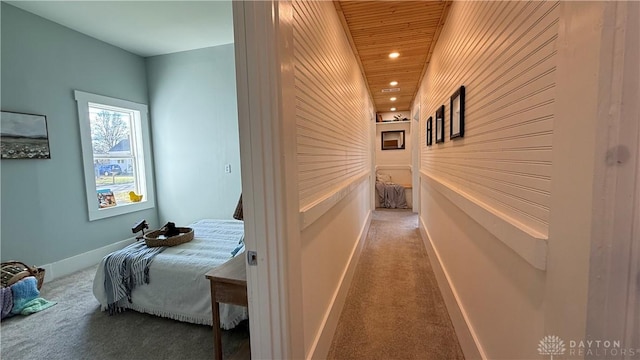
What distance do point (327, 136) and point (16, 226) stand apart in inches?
130

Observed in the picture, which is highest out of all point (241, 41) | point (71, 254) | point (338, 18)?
point (338, 18)

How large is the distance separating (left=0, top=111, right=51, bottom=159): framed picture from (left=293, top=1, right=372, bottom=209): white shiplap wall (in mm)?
3183

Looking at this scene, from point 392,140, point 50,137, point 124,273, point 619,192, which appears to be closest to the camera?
point 619,192

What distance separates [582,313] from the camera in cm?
65

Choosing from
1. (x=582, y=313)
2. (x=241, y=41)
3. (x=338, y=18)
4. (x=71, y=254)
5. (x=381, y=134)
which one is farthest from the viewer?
(x=381, y=134)

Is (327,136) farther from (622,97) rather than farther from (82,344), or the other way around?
(82,344)

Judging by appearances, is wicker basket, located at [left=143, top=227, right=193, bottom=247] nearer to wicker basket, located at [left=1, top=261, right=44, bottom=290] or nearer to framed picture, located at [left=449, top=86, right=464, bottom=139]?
wicker basket, located at [left=1, top=261, right=44, bottom=290]

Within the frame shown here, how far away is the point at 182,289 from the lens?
2.01 metres

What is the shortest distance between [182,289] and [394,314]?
1.65m

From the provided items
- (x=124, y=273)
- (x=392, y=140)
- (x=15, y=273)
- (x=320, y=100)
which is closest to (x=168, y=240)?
(x=124, y=273)

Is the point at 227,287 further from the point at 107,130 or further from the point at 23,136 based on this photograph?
the point at 107,130

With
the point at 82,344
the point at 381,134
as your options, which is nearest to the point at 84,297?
the point at 82,344

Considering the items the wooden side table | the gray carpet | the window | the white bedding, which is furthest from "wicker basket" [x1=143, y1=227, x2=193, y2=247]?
the window

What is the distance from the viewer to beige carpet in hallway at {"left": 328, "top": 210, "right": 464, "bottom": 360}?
5.82 ft
